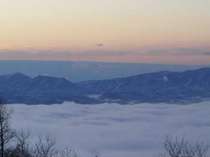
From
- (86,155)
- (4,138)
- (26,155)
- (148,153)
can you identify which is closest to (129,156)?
(148,153)

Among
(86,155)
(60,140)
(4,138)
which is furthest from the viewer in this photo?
(60,140)

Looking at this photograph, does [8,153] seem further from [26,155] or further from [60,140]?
[60,140]

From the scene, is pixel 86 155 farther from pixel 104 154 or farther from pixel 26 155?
pixel 26 155

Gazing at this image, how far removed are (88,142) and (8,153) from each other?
14222 cm

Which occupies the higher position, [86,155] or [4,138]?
[86,155]

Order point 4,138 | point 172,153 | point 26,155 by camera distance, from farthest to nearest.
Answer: point 26,155, point 4,138, point 172,153

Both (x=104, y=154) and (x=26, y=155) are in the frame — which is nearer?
Answer: (x=26, y=155)

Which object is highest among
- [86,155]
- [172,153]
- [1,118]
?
[86,155]

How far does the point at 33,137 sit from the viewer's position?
153 metres

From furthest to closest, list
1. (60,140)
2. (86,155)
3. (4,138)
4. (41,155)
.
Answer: (60,140) → (86,155) → (41,155) → (4,138)

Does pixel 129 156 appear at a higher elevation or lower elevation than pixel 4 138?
higher

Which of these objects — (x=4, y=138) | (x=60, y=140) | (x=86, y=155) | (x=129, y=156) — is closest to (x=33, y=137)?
(x=86, y=155)

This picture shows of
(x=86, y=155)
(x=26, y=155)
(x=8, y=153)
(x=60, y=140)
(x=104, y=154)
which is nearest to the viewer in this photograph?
(x=8, y=153)

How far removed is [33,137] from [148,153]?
1300 inches
